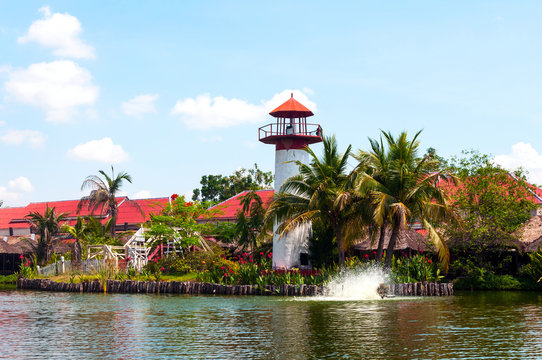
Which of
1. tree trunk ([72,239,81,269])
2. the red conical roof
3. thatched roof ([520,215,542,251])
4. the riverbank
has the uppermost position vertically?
the red conical roof

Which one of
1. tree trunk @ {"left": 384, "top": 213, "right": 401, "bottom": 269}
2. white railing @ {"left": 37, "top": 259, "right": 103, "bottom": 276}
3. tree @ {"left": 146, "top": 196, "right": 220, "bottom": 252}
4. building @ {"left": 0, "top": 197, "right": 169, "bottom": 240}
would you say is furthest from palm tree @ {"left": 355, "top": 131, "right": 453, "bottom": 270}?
building @ {"left": 0, "top": 197, "right": 169, "bottom": 240}

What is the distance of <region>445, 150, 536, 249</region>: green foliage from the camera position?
117 ft

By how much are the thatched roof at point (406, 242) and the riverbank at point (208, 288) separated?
5.05 meters

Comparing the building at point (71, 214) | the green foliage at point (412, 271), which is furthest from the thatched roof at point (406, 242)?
the building at point (71, 214)

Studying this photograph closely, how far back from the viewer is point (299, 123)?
37.8 meters

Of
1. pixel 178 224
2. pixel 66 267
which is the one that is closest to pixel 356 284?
pixel 178 224

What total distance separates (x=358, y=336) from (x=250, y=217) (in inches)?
875

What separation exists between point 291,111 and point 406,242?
9774 mm

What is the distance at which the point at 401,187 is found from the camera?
31891 millimetres

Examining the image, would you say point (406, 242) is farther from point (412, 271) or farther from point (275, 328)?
point (275, 328)

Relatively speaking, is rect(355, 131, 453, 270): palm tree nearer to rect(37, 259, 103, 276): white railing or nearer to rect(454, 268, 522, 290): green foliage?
rect(454, 268, 522, 290): green foliage

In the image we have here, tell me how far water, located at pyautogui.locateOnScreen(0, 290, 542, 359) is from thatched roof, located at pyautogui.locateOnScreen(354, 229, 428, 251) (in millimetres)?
7067

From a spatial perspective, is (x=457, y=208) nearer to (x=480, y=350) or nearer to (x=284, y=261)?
(x=284, y=261)

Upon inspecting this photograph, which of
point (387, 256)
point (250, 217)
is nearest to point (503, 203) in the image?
point (387, 256)
